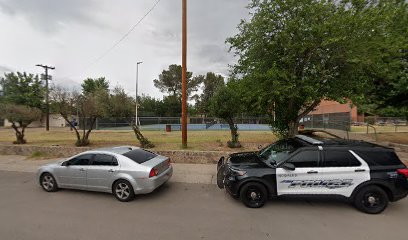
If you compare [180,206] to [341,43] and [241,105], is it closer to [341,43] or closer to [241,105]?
[241,105]

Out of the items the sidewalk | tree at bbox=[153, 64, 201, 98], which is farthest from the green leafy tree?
the sidewalk

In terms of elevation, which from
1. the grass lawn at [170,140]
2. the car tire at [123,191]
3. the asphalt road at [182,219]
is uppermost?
the grass lawn at [170,140]

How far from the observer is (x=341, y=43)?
27.1 ft

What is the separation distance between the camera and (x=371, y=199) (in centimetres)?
469

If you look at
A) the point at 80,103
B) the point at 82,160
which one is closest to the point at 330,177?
the point at 82,160

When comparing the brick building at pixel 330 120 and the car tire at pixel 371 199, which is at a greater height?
the brick building at pixel 330 120

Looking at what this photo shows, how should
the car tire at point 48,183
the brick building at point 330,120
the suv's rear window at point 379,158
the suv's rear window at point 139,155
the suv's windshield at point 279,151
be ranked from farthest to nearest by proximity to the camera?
1. the brick building at point 330,120
2. the car tire at point 48,183
3. the suv's rear window at point 139,155
4. the suv's windshield at point 279,151
5. the suv's rear window at point 379,158

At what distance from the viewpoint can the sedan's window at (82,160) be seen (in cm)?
589

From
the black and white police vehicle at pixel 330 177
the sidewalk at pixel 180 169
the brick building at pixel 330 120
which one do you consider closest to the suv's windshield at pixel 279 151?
the black and white police vehicle at pixel 330 177

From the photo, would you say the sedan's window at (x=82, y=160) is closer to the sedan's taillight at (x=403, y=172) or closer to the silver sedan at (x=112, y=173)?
the silver sedan at (x=112, y=173)

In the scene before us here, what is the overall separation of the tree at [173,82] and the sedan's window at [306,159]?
166 feet

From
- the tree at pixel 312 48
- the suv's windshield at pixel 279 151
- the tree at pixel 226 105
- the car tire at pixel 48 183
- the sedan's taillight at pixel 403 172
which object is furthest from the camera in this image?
the tree at pixel 226 105

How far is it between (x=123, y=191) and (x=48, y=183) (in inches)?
98.7

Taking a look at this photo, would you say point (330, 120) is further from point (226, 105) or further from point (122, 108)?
point (122, 108)
